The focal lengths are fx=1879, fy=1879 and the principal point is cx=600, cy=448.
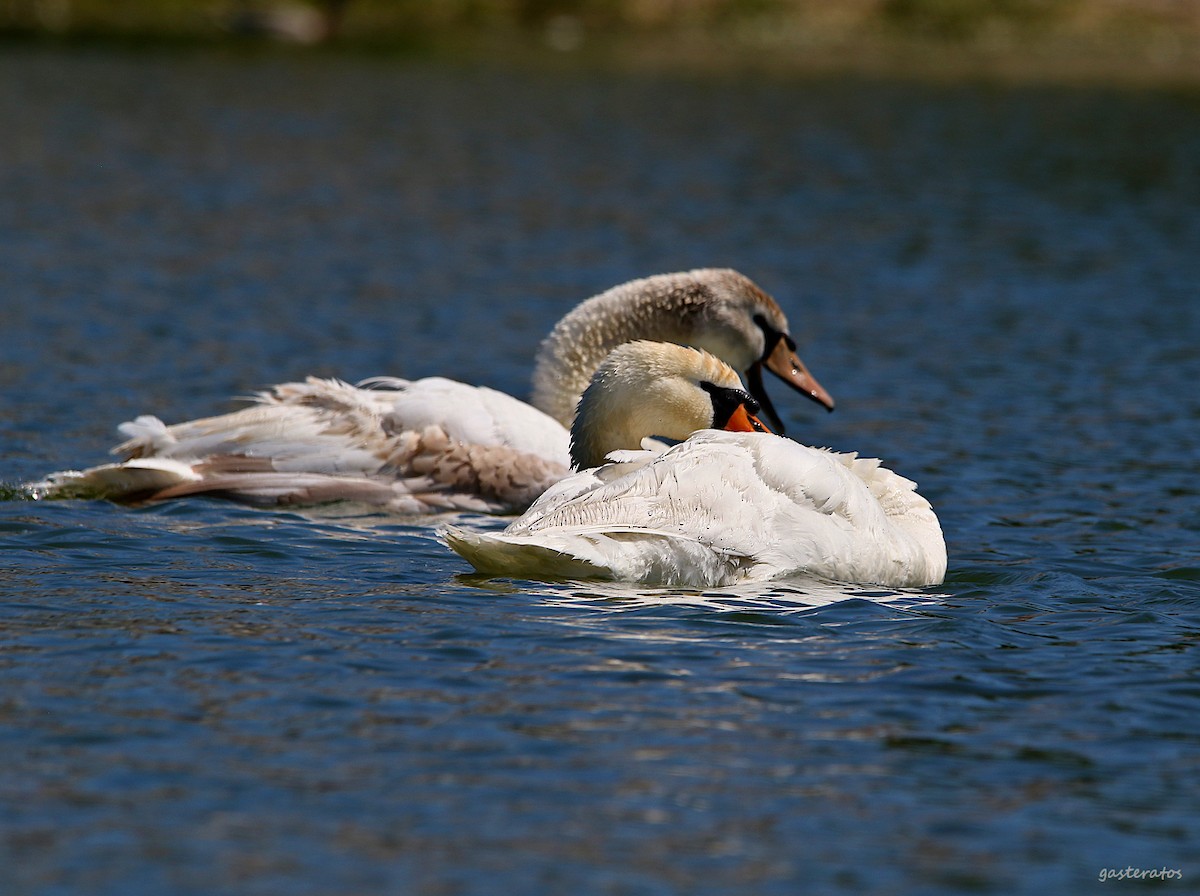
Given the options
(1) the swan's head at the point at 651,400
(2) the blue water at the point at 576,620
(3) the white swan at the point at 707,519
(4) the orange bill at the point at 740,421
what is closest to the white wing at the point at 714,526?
(3) the white swan at the point at 707,519

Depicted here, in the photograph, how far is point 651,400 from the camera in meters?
9.02

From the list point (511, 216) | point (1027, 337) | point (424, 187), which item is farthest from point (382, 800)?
point (424, 187)

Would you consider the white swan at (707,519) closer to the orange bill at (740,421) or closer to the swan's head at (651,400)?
the swan's head at (651,400)

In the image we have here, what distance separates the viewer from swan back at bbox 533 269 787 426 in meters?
11.4

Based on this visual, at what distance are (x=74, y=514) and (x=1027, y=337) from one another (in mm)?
10432

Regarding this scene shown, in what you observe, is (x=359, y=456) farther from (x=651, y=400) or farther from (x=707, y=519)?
(x=707, y=519)

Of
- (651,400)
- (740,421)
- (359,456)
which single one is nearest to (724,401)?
(740,421)

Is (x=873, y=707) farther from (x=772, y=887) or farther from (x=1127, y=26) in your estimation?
(x=1127, y=26)

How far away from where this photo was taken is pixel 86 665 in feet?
22.9

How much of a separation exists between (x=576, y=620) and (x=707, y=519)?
2.61ft

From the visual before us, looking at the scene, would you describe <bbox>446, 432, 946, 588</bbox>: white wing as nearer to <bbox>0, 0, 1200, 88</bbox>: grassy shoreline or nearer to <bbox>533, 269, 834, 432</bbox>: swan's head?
<bbox>533, 269, 834, 432</bbox>: swan's head

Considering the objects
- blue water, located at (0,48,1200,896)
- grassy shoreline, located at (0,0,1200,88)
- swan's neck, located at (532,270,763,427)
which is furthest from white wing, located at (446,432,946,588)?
grassy shoreline, located at (0,0,1200,88)

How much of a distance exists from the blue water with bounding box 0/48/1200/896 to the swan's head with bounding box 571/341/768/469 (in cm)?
92

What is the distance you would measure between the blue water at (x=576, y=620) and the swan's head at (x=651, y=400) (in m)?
0.92
